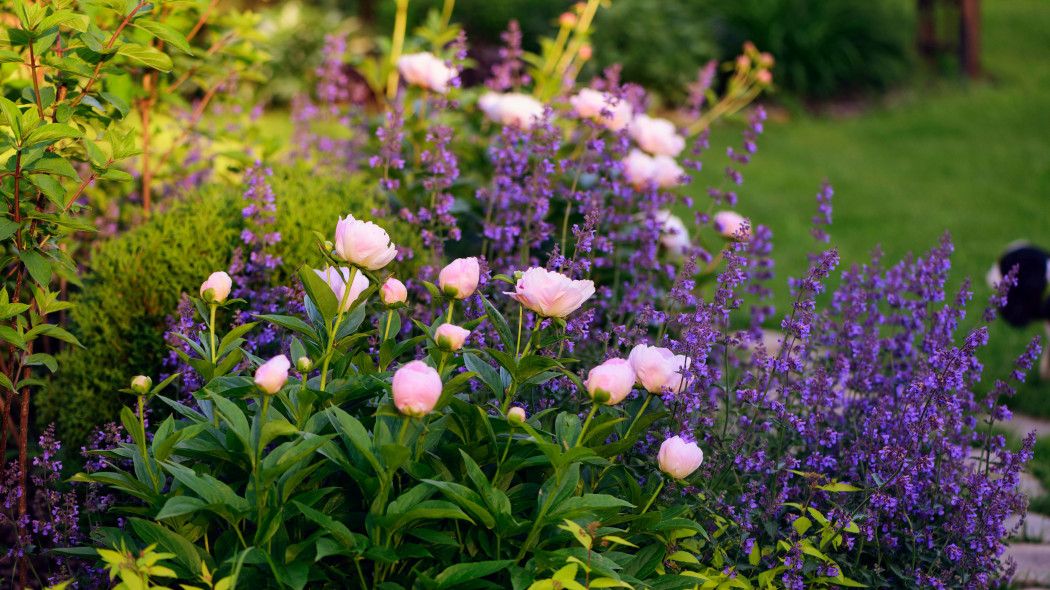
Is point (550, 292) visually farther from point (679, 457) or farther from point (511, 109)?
point (511, 109)

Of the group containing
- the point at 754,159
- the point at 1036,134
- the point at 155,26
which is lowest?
the point at 754,159

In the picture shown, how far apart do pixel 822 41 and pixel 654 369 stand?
9.64 meters

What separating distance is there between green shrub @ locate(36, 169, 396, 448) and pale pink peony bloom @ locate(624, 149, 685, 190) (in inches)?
40.0

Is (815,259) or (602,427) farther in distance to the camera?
(815,259)

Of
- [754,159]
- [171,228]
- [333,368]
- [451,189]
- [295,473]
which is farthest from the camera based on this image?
[754,159]

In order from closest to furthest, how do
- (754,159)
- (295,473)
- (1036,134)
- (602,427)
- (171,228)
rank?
(295,473) → (602,427) → (171,228) → (754,159) → (1036,134)

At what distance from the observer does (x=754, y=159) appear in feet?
27.8

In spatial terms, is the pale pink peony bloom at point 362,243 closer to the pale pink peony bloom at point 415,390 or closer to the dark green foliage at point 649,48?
the pale pink peony bloom at point 415,390

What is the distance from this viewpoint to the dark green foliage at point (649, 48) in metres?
9.05

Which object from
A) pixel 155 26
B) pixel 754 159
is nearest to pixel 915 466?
pixel 155 26

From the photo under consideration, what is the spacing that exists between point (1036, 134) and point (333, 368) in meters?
9.34

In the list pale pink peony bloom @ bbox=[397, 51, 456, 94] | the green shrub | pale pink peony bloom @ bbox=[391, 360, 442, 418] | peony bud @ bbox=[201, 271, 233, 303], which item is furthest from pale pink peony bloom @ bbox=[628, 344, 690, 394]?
pale pink peony bloom @ bbox=[397, 51, 456, 94]

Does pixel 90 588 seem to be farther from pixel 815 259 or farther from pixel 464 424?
pixel 815 259

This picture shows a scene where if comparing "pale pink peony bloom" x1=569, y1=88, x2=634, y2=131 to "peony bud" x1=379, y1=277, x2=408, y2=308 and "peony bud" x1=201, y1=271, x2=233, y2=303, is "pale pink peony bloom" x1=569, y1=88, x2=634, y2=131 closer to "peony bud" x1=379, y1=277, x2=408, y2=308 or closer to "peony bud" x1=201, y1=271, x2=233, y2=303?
"peony bud" x1=379, y1=277, x2=408, y2=308
